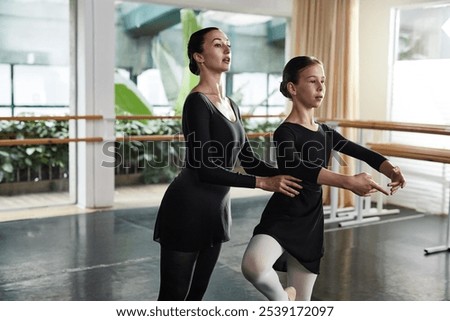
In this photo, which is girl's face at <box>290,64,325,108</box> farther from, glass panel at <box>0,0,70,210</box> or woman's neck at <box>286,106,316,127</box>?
glass panel at <box>0,0,70,210</box>

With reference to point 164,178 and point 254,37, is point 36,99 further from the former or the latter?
point 254,37

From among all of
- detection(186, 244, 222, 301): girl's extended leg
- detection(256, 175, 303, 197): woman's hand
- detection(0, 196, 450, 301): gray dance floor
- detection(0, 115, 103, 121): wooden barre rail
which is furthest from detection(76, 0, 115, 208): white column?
detection(256, 175, 303, 197): woman's hand

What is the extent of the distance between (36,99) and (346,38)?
2.84 meters

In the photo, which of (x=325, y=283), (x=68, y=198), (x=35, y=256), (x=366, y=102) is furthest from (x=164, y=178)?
(x=325, y=283)

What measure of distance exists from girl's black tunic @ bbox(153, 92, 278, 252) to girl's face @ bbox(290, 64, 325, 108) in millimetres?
234

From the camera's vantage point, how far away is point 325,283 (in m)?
3.49

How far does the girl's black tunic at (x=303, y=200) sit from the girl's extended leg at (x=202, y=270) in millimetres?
190

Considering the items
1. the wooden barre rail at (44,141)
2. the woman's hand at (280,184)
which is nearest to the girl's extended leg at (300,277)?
the woman's hand at (280,184)

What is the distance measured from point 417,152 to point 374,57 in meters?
1.94

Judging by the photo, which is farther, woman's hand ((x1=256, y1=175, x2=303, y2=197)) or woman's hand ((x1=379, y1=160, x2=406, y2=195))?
woman's hand ((x1=379, y1=160, x2=406, y2=195))

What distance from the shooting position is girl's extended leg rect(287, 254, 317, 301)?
6.95 feet

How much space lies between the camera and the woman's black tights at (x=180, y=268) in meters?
2.07

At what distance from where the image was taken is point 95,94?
545 centimetres

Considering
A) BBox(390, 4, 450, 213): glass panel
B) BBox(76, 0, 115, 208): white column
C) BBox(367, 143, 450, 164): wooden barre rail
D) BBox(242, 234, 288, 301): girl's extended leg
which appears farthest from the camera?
BBox(390, 4, 450, 213): glass panel
